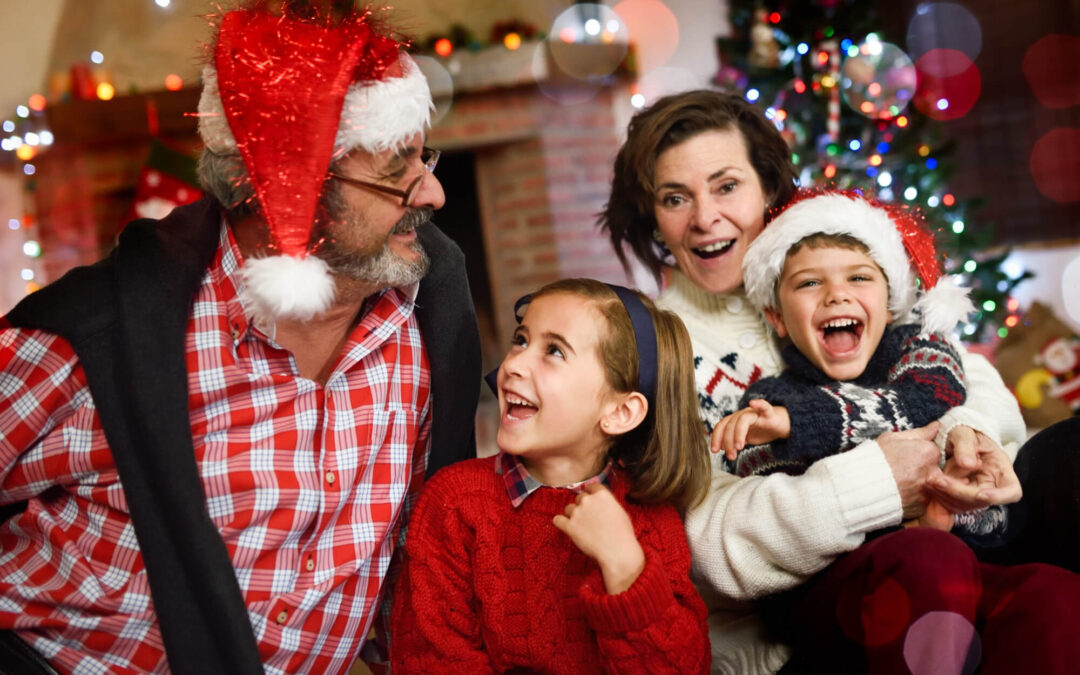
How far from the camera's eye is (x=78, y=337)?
4.33 ft

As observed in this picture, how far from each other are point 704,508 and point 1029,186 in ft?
14.4

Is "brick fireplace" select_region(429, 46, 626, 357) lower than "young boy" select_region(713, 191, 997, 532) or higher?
higher

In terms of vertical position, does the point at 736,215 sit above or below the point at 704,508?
→ above

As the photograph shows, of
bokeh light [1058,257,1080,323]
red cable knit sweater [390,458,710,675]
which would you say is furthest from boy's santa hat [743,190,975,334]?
bokeh light [1058,257,1080,323]

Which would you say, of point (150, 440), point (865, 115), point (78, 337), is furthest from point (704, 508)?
point (865, 115)

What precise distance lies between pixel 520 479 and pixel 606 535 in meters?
0.22

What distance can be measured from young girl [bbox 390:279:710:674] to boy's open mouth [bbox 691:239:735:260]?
358mm

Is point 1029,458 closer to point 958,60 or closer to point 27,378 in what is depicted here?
point 27,378

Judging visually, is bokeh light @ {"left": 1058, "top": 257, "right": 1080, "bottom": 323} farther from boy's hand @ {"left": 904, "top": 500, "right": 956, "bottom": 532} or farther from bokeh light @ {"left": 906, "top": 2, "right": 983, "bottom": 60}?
boy's hand @ {"left": 904, "top": 500, "right": 956, "bottom": 532}

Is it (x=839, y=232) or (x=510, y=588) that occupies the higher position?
(x=839, y=232)

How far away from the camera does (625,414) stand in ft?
4.86

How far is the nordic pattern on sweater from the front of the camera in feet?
4.93

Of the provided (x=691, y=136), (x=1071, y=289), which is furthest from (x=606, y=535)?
(x=1071, y=289)

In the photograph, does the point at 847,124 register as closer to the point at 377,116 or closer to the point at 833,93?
the point at 833,93
